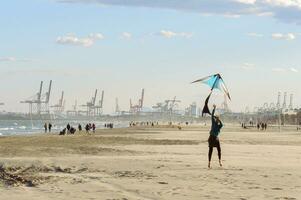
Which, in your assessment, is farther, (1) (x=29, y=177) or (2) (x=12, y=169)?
(2) (x=12, y=169)

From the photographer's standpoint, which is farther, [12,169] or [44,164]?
[44,164]

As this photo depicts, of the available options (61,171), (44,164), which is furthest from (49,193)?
(44,164)

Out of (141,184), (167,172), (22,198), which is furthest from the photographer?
(167,172)

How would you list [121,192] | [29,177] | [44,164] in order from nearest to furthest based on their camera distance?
[121,192]
[29,177]
[44,164]

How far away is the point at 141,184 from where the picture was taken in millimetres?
12430

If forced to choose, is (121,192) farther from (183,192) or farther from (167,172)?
(167,172)

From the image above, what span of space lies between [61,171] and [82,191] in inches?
158

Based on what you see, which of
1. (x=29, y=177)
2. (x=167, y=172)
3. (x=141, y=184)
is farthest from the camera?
(x=167, y=172)

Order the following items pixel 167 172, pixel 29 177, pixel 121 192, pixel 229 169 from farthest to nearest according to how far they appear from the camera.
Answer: pixel 229 169 < pixel 167 172 < pixel 29 177 < pixel 121 192

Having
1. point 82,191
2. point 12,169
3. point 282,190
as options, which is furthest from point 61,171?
point 282,190

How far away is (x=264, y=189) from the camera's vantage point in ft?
38.7

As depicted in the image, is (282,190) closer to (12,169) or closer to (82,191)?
(82,191)

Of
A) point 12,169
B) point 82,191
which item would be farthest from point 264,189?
point 12,169

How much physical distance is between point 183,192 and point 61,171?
499 centimetres
